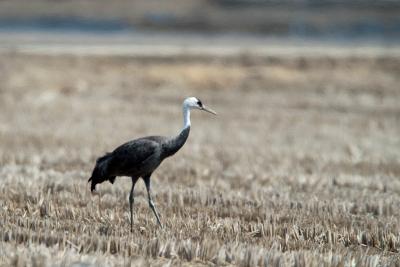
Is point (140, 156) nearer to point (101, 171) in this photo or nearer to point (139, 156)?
point (139, 156)

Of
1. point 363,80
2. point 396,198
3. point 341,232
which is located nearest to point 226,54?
point 363,80

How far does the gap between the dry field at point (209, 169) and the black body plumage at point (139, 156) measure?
2.09ft

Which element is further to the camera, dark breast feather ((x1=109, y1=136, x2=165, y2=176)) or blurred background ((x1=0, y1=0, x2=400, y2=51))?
blurred background ((x1=0, y1=0, x2=400, y2=51))

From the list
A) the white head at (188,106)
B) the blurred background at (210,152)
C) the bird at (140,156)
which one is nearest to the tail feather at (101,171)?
the bird at (140,156)

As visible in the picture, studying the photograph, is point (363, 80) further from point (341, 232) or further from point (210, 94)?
point (341, 232)

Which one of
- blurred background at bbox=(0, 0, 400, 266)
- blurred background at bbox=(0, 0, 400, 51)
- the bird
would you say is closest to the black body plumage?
the bird

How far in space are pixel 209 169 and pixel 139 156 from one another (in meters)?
5.43

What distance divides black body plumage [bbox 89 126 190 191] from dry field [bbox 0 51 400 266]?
64cm

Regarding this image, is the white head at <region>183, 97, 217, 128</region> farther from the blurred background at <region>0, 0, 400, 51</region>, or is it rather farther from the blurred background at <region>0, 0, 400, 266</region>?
the blurred background at <region>0, 0, 400, 51</region>

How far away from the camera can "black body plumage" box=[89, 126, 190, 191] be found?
10.5 m

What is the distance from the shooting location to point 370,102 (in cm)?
3105

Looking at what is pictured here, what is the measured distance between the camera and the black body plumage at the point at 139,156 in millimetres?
10539

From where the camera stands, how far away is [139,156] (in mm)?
10531

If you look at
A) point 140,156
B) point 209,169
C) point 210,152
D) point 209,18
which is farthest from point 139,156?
point 209,18
